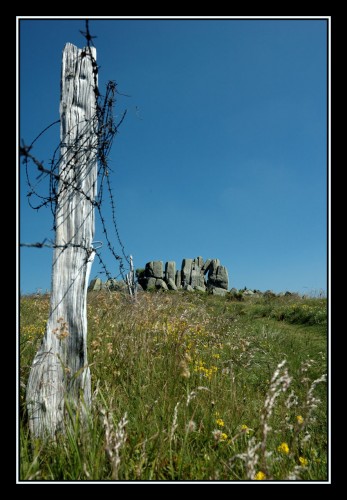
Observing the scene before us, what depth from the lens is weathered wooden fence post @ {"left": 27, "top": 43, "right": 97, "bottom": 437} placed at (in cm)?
259

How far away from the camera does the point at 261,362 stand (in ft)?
22.6

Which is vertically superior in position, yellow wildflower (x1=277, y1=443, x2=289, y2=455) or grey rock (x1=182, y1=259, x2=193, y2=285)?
grey rock (x1=182, y1=259, x2=193, y2=285)

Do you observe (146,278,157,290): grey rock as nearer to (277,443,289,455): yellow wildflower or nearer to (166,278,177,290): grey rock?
(166,278,177,290): grey rock

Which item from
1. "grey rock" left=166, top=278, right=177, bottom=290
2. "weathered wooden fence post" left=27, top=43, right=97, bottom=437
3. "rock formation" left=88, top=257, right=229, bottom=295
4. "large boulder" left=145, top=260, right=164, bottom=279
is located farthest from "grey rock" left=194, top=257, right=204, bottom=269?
"weathered wooden fence post" left=27, top=43, right=97, bottom=437

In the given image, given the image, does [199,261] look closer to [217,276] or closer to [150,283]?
[217,276]

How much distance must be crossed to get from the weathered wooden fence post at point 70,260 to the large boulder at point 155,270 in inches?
1116

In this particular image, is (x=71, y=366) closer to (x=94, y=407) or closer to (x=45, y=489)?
(x=94, y=407)

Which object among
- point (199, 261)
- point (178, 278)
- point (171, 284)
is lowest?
point (171, 284)

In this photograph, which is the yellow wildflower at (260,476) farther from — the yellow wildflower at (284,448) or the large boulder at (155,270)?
the large boulder at (155,270)

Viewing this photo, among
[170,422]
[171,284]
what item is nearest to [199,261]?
[171,284]

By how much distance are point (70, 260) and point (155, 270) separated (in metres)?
28.6

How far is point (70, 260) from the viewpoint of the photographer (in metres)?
2.72

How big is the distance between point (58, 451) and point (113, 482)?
2.51ft

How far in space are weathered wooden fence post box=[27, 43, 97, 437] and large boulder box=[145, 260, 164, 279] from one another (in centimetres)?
2834
